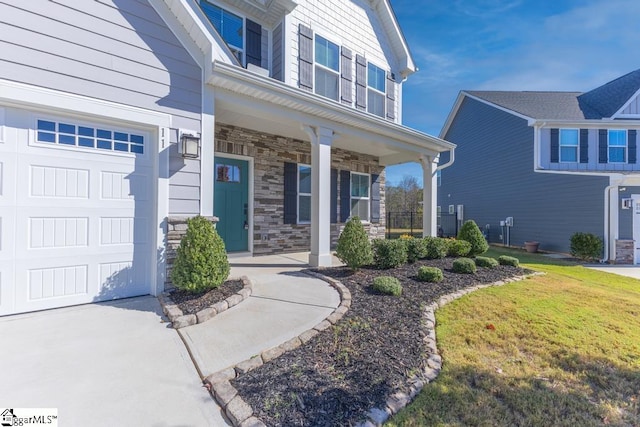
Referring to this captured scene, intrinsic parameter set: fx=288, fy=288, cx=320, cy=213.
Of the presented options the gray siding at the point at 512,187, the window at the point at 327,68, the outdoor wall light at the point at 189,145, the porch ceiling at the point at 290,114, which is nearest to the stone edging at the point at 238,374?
the outdoor wall light at the point at 189,145

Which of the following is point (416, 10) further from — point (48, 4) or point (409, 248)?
point (48, 4)

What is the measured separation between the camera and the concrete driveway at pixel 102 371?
1833mm

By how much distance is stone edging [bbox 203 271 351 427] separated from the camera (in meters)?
1.79

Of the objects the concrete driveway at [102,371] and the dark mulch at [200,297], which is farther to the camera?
the dark mulch at [200,297]

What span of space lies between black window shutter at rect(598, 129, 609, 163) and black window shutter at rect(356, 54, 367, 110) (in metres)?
11.4

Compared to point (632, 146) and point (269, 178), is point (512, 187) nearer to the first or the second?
point (632, 146)

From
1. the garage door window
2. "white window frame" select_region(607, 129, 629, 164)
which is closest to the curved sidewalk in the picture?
the garage door window

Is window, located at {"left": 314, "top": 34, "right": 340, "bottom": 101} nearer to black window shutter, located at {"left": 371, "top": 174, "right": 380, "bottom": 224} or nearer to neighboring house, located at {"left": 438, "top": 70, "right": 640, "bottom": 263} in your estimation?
black window shutter, located at {"left": 371, "top": 174, "right": 380, "bottom": 224}

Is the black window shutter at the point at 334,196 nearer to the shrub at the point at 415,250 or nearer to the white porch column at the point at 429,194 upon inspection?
the white porch column at the point at 429,194

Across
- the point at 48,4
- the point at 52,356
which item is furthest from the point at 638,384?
the point at 48,4

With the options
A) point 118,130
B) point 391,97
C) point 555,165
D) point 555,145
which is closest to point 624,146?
point 555,145

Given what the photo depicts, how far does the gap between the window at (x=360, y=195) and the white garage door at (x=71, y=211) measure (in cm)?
602

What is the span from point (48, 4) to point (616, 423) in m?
6.50

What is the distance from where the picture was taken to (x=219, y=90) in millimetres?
4465
